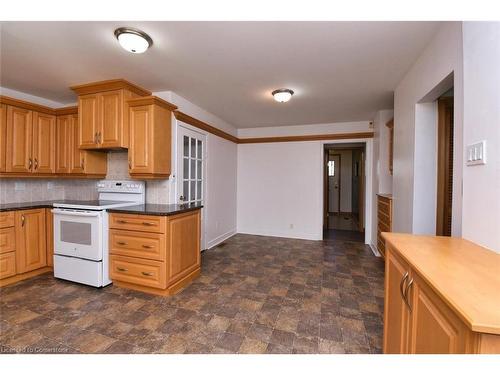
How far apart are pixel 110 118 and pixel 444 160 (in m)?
3.52

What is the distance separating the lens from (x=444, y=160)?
2.07m

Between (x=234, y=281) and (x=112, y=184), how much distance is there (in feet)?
6.99

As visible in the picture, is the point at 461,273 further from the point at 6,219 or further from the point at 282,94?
the point at 6,219

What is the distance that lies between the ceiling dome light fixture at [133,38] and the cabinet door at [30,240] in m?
2.41

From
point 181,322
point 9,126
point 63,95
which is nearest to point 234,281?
point 181,322

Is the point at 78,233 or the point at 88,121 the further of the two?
the point at 88,121

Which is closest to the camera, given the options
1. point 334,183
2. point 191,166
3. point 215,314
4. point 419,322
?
point 419,322

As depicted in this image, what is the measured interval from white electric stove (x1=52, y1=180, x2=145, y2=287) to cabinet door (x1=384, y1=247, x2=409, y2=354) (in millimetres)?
2637

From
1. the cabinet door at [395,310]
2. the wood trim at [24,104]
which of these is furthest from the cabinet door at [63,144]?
the cabinet door at [395,310]

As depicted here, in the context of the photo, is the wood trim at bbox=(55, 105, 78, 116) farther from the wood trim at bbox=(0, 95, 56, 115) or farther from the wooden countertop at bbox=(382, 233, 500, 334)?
the wooden countertop at bbox=(382, 233, 500, 334)

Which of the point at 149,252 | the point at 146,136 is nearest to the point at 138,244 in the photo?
the point at 149,252

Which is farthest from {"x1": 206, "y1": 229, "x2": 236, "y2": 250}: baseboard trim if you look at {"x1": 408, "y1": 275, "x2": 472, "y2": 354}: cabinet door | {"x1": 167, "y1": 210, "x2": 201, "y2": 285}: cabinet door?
{"x1": 408, "y1": 275, "x2": 472, "y2": 354}: cabinet door
